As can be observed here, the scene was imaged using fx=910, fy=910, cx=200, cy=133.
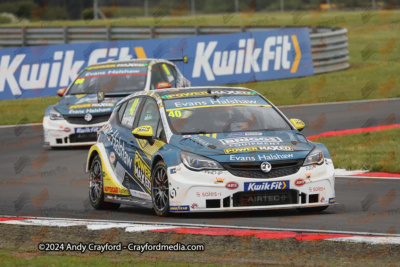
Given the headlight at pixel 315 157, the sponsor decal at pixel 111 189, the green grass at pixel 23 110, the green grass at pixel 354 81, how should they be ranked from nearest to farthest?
the headlight at pixel 315 157 → the sponsor decal at pixel 111 189 → the green grass at pixel 23 110 → the green grass at pixel 354 81

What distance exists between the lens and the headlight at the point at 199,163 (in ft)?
29.4

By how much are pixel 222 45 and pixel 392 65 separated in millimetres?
7622

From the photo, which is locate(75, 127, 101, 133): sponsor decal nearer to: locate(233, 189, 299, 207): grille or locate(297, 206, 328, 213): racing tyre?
locate(297, 206, 328, 213): racing tyre

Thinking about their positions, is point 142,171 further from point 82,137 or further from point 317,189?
point 82,137

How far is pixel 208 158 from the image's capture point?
9.01m

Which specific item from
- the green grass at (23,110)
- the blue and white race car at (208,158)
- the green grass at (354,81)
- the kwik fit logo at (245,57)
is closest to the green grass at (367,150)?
the blue and white race car at (208,158)

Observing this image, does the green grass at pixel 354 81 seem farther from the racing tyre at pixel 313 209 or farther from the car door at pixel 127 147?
the racing tyre at pixel 313 209

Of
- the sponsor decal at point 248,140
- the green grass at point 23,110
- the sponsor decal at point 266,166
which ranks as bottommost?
the green grass at point 23,110

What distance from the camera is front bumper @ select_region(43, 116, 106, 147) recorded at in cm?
1719

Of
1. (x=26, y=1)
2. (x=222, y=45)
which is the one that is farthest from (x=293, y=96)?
(x=26, y=1)

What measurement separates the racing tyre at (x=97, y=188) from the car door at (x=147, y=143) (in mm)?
802

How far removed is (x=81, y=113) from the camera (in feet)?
56.6

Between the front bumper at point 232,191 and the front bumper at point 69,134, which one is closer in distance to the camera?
the front bumper at point 232,191

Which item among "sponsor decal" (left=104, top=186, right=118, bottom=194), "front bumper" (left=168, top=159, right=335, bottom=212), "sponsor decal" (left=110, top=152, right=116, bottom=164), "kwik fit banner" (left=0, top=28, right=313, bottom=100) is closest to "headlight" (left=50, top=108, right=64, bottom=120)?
"sponsor decal" (left=110, top=152, right=116, bottom=164)
